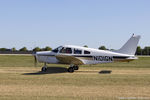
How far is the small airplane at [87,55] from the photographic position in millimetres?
18672

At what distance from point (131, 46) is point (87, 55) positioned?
12.5 feet

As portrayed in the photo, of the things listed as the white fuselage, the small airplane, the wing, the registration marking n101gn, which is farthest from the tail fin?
the wing

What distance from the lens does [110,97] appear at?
8805mm

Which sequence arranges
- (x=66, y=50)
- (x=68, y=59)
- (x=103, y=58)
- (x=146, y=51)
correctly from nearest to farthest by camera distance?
(x=68, y=59)
(x=66, y=50)
(x=103, y=58)
(x=146, y=51)

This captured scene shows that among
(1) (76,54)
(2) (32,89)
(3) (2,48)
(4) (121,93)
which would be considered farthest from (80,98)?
(3) (2,48)

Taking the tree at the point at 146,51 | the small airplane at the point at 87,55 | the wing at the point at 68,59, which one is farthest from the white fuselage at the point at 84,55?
the tree at the point at 146,51

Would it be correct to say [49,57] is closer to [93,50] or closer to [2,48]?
[93,50]

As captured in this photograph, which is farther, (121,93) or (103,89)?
(103,89)

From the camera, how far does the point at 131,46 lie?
61.6ft

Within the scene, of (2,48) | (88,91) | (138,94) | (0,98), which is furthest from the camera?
(2,48)

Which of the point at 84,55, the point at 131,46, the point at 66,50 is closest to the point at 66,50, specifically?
the point at 66,50

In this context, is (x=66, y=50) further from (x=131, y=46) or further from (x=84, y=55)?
(x=131, y=46)

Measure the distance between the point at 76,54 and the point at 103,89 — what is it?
8749 millimetres

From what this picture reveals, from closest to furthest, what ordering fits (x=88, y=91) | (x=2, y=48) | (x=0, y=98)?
(x=0, y=98) → (x=88, y=91) → (x=2, y=48)
